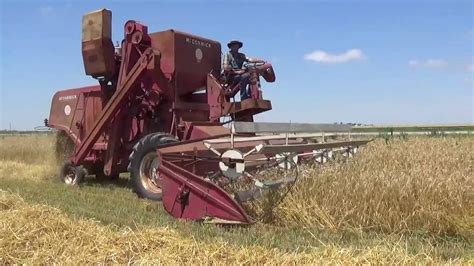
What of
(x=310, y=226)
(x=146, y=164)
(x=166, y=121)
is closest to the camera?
(x=310, y=226)

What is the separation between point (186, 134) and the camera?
8.50 metres

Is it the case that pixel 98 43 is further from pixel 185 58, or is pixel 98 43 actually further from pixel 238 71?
pixel 238 71

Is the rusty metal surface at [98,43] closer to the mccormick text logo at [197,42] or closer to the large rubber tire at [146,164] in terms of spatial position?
the mccormick text logo at [197,42]

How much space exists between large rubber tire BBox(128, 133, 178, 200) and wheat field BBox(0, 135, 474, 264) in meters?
0.34

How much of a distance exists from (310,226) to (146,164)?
11.4ft

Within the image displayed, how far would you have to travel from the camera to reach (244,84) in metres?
9.29

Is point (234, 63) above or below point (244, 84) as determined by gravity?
above

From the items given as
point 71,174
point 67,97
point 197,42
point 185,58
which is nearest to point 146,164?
point 185,58

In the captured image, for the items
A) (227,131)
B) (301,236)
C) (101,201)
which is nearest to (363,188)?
(301,236)

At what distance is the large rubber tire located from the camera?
8.27m

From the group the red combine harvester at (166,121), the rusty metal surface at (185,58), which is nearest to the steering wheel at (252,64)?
the red combine harvester at (166,121)

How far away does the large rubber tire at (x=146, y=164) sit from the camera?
827cm

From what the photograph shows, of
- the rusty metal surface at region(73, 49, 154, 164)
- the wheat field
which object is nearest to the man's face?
the rusty metal surface at region(73, 49, 154, 164)

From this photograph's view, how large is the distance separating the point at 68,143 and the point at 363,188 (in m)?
7.70
